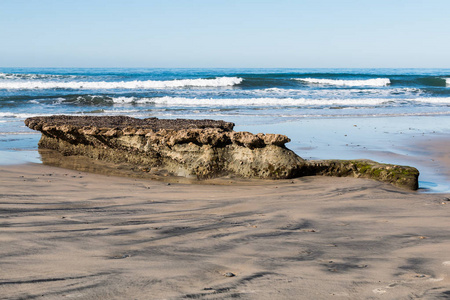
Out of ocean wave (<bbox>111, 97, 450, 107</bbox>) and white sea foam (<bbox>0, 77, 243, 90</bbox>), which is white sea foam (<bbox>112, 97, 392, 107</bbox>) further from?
white sea foam (<bbox>0, 77, 243, 90</bbox>)

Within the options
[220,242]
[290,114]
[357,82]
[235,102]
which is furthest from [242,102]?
[357,82]

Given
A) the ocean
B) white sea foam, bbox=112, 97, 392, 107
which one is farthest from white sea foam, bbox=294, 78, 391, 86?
white sea foam, bbox=112, 97, 392, 107

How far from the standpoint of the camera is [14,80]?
33.8 m

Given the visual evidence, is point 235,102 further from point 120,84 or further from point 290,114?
point 120,84

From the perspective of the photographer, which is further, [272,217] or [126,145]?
[126,145]

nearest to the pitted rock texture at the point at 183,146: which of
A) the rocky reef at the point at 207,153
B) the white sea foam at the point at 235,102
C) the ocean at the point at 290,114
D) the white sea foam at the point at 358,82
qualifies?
the rocky reef at the point at 207,153

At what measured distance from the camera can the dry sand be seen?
2141 millimetres

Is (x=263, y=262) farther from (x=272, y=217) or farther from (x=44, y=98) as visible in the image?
(x=44, y=98)

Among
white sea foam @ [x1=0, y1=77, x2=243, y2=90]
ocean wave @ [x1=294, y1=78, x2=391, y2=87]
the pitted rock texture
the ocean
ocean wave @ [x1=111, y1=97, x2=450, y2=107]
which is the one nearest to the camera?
the pitted rock texture

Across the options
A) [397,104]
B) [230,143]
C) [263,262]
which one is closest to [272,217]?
[263,262]

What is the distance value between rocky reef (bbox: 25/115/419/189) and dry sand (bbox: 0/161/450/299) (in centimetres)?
65

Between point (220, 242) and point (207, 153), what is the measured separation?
3251 mm

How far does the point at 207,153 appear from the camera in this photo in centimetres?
625

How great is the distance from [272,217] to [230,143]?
249 centimetres
